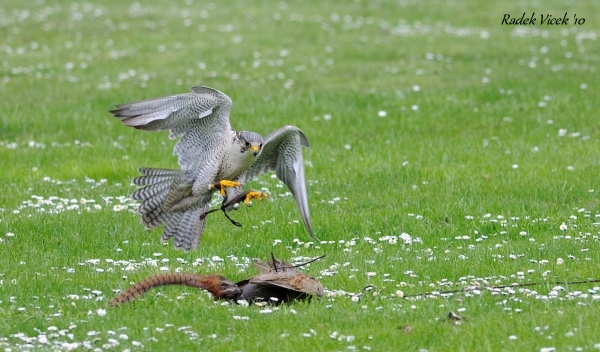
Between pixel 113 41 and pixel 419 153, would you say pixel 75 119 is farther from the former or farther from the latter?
pixel 113 41

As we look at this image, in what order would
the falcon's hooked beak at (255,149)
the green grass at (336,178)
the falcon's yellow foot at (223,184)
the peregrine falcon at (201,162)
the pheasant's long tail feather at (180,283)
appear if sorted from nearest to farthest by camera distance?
the green grass at (336,178) < the pheasant's long tail feather at (180,283) < the falcon's hooked beak at (255,149) < the peregrine falcon at (201,162) < the falcon's yellow foot at (223,184)

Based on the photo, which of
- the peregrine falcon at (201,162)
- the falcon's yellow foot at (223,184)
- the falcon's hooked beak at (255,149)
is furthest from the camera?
the falcon's yellow foot at (223,184)

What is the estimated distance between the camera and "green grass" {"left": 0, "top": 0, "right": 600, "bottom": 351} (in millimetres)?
6008

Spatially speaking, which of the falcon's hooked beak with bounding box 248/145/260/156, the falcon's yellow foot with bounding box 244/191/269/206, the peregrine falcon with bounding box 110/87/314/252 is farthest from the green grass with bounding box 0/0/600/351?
the falcon's hooked beak with bounding box 248/145/260/156

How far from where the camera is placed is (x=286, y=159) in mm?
8445

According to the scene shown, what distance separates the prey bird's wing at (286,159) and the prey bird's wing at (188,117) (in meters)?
0.45

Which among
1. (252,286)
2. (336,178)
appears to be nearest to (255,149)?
(252,286)

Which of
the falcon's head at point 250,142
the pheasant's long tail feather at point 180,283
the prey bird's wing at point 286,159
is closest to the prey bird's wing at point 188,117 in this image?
the falcon's head at point 250,142

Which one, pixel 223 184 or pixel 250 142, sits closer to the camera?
pixel 250 142

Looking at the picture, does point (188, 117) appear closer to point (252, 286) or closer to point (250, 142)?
point (250, 142)

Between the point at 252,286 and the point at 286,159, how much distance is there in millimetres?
2060

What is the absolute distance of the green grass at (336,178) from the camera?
6008mm

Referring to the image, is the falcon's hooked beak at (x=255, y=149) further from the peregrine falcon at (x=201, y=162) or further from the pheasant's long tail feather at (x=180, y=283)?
the pheasant's long tail feather at (x=180, y=283)

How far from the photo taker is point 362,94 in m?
14.7
